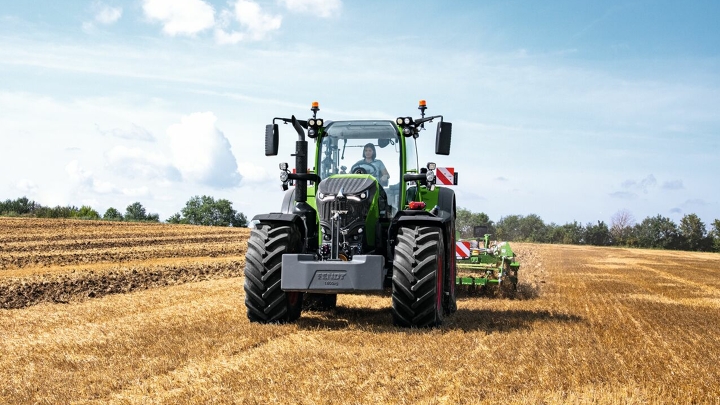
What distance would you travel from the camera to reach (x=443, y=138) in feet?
29.8

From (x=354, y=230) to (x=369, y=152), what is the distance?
1.31 metres

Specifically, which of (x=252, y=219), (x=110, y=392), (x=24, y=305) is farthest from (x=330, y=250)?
(x=24, y=305)

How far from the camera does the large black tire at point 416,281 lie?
26.9 feet

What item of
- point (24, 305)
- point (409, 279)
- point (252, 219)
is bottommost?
point (24, 305)

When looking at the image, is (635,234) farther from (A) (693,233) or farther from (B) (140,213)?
(B) (140,213)

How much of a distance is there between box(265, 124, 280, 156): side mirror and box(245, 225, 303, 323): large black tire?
1.00 meters

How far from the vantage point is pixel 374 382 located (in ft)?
18.6

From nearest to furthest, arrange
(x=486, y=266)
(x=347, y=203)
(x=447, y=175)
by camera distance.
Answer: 1. (x=347, y=203)
2. (x=447, y=175)
3. (x=486, y=266)

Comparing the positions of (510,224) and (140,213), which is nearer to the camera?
(140,213)

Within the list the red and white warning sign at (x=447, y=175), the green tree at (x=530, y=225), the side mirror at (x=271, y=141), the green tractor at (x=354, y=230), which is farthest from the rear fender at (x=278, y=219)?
the green tree at (x=530, y=225)

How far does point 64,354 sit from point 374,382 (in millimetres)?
3170

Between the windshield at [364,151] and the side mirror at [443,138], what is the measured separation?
29.6 inches

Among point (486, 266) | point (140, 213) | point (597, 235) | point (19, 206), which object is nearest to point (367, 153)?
point (486, 266)

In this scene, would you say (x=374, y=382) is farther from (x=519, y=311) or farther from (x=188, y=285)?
(x=188, y=285)
